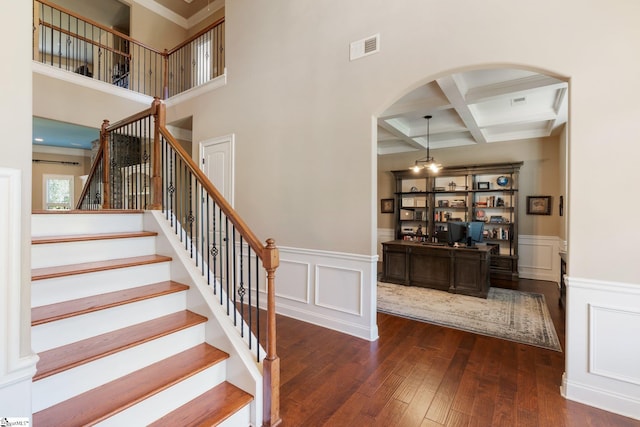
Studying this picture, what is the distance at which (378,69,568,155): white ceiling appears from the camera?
378 centimetres

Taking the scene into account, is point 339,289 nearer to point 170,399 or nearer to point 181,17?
point 170,399

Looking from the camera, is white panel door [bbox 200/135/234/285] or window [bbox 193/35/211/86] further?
window [bbox 193/35/211/86]

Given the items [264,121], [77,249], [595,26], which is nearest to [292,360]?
[77,249]

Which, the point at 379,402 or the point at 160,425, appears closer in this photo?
the point at 160,425

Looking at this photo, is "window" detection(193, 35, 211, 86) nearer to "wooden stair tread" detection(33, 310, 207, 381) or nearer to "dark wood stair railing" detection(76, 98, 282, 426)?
"dark wood stair railing" detection(76, 98, 282, 426)

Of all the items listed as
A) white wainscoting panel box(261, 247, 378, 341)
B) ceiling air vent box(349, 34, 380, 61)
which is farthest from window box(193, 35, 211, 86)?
white wainscoting panel box(261, 247, 378, 341)

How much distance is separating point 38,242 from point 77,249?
0.23 metres

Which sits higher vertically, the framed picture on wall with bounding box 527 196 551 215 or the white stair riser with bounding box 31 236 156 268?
the framed picture on wall with bounding box 527 196 551 215

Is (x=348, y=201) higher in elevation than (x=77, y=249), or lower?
higher

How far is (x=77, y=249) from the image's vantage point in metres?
2.18

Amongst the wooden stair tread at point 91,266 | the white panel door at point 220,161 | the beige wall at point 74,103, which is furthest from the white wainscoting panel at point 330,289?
the beige wall at point 74,103

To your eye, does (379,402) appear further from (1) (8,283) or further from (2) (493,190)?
(2) (493,190)

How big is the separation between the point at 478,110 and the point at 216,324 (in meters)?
5.43

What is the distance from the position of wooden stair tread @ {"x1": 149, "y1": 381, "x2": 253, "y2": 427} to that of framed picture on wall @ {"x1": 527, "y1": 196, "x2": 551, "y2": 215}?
6773 mm
